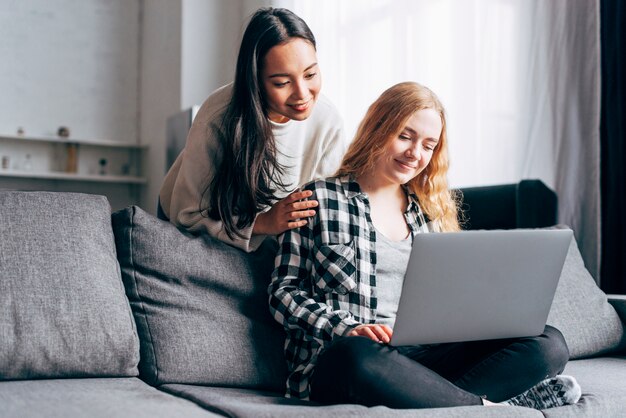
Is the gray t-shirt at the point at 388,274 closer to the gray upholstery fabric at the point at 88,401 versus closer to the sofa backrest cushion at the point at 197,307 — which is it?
the sofa backrest cushion at the point at 197,307

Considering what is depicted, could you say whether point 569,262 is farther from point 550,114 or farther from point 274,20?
point 274,20

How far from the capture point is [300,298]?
1.55 metres

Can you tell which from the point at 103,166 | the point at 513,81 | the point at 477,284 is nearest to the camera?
the point at 477,284

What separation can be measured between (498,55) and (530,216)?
2.69ft

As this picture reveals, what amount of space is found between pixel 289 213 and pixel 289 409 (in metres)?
0.53

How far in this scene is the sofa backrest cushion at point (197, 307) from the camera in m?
1.56

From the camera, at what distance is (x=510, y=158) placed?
2.92m

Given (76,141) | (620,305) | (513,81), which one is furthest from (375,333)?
(76,141)

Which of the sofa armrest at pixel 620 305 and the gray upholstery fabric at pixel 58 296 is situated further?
the sofa armrest at pixel 620 305

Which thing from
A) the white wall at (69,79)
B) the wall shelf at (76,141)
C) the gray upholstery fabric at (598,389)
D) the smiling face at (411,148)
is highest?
the white wall at (69,79)

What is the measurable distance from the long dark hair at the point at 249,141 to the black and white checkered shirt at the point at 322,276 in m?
0.12

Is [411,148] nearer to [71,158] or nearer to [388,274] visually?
[388,274]

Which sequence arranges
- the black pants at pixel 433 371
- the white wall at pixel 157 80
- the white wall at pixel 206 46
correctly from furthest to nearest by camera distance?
the white wall at pixel 157 80, the white wall at pixel 206 46, the black pants at pixel 433 371

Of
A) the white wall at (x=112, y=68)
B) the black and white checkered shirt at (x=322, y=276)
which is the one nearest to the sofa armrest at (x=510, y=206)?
the black and white checkered shirt at (x=322, y=276)
